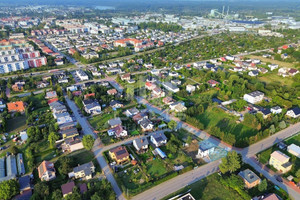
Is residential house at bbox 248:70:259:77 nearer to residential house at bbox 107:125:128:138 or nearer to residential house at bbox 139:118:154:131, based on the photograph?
residential house at bbox 139:118:154:131

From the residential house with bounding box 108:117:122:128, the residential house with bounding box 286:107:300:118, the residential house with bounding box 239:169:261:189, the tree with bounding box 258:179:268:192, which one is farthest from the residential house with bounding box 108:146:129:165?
the residential house with bounding box 286:107:300:118

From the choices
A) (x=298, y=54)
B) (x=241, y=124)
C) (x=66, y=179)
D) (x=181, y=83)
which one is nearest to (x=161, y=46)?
(x=181, y=83)

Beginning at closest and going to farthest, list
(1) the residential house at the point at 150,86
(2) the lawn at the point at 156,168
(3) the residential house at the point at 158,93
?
(2) the lawn at the point at 156,168 → (3) the residential house at the point at 158,93 → (1) the residential house at the point at 150,86

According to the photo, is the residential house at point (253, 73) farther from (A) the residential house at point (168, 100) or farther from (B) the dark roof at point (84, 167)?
(B) the dark roof at point (84, 167)

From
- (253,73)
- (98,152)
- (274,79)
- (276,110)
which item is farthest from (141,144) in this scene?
(274,79)

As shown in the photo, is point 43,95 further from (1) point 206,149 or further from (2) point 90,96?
(1) point 206,149

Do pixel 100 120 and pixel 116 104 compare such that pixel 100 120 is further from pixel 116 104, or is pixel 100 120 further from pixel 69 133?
pixel 69 133

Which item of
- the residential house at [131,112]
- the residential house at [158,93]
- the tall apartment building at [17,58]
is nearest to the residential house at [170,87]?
the residential house at [158,93]
